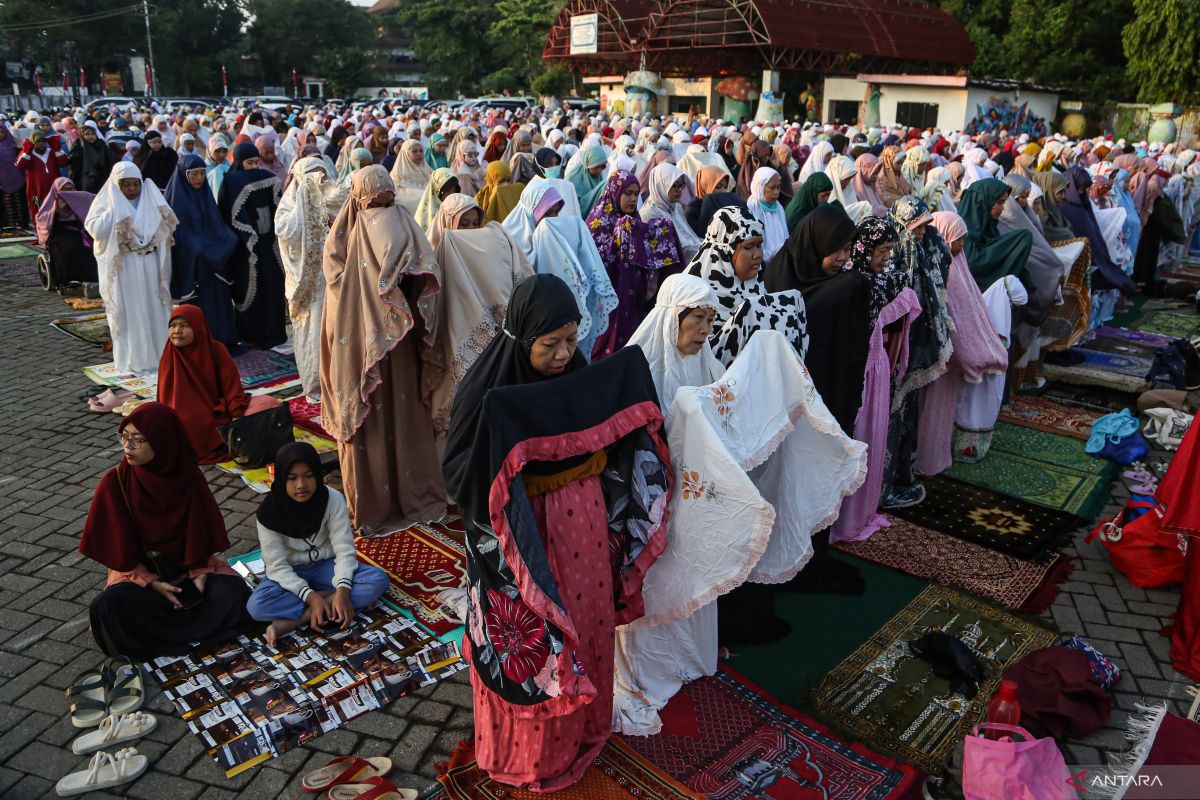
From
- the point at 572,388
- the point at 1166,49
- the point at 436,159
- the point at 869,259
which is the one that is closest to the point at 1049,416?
the point at 869,259

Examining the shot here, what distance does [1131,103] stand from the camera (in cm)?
2625

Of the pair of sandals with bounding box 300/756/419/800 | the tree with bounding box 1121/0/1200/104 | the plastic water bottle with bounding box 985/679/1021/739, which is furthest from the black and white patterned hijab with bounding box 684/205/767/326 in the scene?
the tree with bounding box 1121/0/1200/104

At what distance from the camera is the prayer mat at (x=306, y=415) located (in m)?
5.61

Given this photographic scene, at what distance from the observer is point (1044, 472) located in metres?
5.37

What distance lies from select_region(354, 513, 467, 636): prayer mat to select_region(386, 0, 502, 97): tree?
1843 inches

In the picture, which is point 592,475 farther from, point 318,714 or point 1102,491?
point 1102,491

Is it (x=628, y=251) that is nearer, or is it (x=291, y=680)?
(x=291, y=680)

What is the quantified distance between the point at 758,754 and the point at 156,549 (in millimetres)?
2417

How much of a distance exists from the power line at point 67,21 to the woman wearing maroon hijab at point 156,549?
160 ft

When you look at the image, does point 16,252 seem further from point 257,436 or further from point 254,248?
point 257,436

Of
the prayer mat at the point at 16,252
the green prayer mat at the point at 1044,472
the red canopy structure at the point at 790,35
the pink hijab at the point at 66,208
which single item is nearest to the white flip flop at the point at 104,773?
the green prayer mat at the point at 1044,472

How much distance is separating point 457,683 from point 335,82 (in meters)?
51.3

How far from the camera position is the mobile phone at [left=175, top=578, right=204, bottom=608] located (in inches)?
134

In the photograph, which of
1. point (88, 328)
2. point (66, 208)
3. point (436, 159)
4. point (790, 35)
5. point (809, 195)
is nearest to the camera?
point (809, 195)
